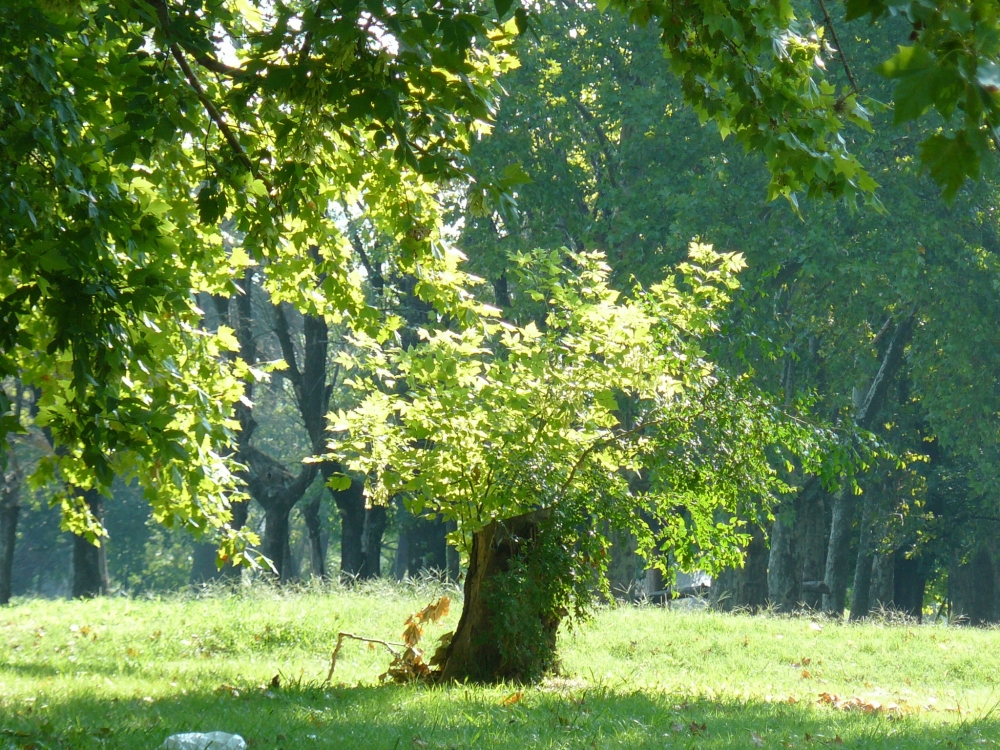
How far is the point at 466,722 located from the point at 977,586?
2410cm

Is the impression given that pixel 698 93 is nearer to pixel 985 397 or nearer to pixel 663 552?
pixel 663 552

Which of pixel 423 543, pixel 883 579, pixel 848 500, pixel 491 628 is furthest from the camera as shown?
pixel 423 543

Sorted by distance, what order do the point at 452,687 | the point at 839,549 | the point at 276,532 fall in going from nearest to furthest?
the point at 452,687
the point at 276,532
the point at 839,549

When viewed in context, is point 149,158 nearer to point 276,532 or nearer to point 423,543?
point 276,532

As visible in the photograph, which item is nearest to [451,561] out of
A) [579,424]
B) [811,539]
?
[811,539]

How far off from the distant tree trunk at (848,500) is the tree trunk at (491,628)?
16.0 meters

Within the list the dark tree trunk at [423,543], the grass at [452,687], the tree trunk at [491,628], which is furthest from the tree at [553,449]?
the dark tree trunk at [423,543]

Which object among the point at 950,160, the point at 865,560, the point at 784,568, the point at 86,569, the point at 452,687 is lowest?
the point at 86,569

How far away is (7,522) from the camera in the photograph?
25797 millimetres

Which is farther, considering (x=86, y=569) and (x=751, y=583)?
(x=751, y=583)

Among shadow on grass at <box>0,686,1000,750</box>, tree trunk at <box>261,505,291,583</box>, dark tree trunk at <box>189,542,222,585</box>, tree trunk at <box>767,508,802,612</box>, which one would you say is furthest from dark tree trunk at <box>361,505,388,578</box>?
dark tree trunk at <box>189,542,222,585</box>

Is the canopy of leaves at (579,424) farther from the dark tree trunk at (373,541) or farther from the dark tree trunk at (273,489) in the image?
the dark tree trunk at (373,541)

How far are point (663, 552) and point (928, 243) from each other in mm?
11510

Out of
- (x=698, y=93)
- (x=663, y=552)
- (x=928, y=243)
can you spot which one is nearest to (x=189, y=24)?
(x=698, y=93)
